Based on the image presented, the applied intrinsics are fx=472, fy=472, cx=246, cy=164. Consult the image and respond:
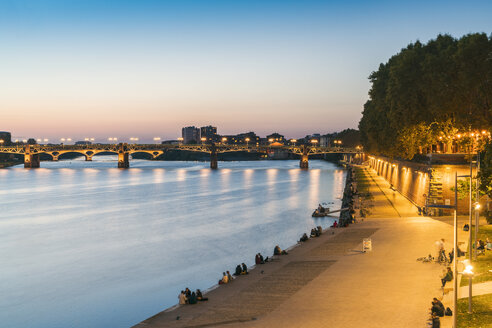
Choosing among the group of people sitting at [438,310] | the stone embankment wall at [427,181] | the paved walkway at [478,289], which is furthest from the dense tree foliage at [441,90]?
the group of people sitting at [438,310]

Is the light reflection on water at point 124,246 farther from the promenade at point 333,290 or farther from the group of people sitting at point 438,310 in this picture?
the group of people sitting at point 438,310

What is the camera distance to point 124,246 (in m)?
50.8

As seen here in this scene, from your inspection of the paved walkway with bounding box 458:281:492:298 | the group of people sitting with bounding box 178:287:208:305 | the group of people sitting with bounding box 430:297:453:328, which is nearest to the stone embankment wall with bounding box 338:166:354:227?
the paved walkway with bounding box 458:281:492:298

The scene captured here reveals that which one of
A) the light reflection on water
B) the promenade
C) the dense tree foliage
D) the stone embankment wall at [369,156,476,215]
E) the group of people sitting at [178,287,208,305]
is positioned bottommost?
the light reflection on water

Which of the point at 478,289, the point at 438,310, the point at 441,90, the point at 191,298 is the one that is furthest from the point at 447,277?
the point at 441,90

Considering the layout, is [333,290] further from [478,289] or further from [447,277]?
[478,289]

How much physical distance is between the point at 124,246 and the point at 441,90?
38297 mm

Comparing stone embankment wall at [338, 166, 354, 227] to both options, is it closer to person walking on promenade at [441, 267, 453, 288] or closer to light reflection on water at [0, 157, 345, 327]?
light reflection on water at [0, 157, 345, 327]

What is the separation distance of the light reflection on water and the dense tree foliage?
1634cm

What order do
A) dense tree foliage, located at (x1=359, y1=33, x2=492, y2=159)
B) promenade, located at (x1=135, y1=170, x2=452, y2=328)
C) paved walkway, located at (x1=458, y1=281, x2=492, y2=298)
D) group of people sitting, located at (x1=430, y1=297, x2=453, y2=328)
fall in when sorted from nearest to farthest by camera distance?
1. group of people sitting, located at (x1=430, y1=297, x2=453, y2=328)
2. promenade, located at (x1=135, y1=170, x2=452, y2=328)
3. paved walkway, located at (x1=458, y1=281, x2=492, y2=298)
4. dense tree foliage, located at (x1=359, y1=33, x2=492, y2=159)

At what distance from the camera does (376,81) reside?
256 feet

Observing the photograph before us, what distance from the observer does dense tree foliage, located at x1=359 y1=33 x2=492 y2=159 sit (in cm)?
4847

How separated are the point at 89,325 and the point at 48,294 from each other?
7739 mm

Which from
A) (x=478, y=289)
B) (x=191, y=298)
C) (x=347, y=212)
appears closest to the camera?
(x=478, y=289)
